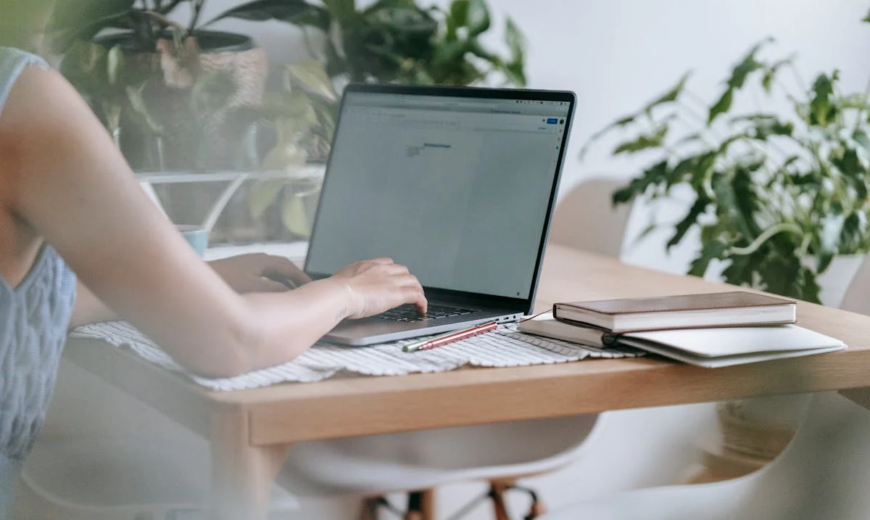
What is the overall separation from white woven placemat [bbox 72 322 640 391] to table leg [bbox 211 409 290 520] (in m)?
0.03

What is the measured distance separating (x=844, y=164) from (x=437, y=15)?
0.93 meters

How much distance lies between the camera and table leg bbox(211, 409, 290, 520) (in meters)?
0.60

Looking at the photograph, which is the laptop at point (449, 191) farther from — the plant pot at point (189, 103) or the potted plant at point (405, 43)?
the potted plant at point (405, 43)

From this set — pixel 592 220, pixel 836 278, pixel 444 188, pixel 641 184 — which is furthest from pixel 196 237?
pixel 836 278

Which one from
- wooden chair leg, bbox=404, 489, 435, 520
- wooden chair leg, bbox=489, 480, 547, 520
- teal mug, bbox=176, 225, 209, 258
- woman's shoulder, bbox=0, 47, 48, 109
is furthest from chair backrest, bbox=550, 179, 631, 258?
woman's shoulder, bbox=0, 47, 48, 109

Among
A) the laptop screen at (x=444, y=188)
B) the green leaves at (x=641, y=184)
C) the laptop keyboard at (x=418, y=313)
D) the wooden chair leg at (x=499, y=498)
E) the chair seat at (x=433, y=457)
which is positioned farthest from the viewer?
the green leaves at (x=641, y=184)

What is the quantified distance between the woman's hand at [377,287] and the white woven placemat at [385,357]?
37 mm

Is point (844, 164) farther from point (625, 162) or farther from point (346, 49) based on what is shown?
point (346, 49)

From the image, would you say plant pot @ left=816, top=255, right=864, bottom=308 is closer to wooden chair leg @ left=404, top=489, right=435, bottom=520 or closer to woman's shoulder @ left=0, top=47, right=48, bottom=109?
wooden chair leg @ left=404, top=489, right=435, bottom=520

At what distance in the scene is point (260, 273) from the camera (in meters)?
0.94

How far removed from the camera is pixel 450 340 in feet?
2.58

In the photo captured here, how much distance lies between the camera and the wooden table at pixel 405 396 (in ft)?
1.98

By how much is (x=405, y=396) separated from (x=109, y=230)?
0.74 ft

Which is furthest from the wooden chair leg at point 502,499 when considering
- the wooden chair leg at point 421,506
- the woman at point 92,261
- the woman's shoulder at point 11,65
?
the woman's shoulder at point 11,65
